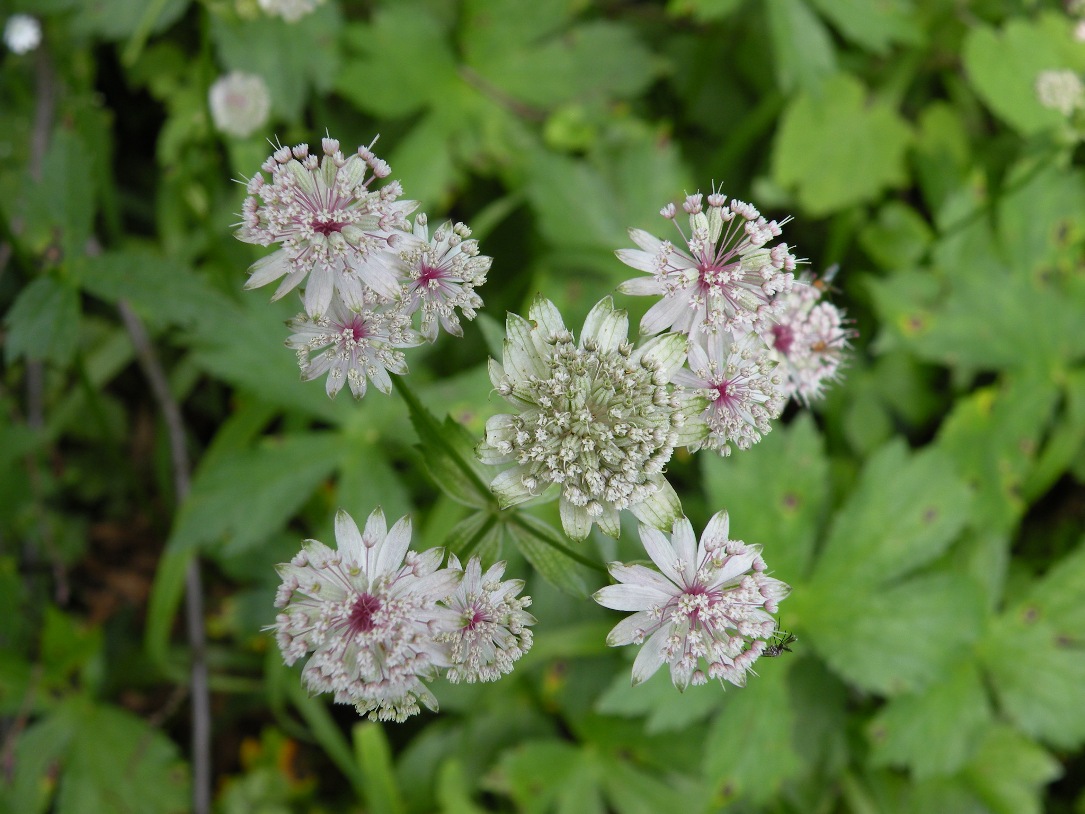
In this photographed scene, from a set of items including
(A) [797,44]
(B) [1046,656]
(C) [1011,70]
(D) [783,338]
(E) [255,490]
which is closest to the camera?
(D) [783,338]

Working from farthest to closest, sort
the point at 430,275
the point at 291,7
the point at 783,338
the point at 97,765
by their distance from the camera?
1. the point at 97,765
2. the point at 291,7
3. the point at 783,338
4. the point at 430,275

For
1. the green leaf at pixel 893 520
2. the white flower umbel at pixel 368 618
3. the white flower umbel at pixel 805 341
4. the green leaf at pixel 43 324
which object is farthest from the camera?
the green leaf at pixel 893 520

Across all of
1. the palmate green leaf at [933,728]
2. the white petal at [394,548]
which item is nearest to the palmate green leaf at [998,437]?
the palmate green leaf at [933,728]

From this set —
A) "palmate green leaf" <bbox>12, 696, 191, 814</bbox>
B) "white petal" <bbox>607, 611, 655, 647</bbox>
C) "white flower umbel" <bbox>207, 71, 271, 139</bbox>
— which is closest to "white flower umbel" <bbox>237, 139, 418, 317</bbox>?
"white petal" <bbox>607, 611, 655, 647</bbox>

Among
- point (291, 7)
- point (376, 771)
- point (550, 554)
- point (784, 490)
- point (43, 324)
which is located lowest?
point (550, 554)

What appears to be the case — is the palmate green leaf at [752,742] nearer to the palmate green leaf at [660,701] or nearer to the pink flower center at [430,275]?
the palmate green leaf at [660,701]

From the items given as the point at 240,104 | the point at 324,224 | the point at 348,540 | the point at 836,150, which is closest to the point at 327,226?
the point at 324,224

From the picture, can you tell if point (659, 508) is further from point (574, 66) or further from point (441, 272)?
point (574, 66)

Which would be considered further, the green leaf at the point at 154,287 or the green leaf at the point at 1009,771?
the green leaf at the point at 1009,771
